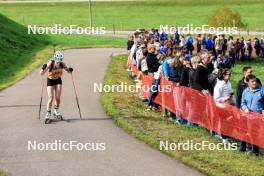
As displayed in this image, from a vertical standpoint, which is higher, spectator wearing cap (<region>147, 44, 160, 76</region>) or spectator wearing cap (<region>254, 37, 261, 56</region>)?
spectator wearing cap (<region>147, 44, 160, 76</region>)

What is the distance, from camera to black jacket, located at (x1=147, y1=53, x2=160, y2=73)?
66.2 ft

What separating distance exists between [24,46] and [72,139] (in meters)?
24.7

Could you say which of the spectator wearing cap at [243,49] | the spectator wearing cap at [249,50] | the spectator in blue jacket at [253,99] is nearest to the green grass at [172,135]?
the spectator in blue jacket at [253,99]

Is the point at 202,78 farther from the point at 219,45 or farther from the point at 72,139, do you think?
the point at 219,45

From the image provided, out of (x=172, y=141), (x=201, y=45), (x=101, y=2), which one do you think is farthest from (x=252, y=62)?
(x=101, y=2)

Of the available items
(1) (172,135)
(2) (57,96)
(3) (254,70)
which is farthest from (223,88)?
(3) (254,70)

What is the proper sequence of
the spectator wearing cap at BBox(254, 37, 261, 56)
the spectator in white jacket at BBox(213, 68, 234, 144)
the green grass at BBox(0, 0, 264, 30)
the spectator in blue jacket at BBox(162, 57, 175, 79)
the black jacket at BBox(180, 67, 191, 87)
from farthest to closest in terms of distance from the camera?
the green grass at BBox(0, 0, 264, 30), the spectator wearing cap at BBox(254, 37, 261, 56), the spectator in blue jacket at BBox(162, 57, 175, 79), the black jacket at BBox(180, 67, 191, 87), the spectator in white jacket at BBox(213, 68, 234, 144)

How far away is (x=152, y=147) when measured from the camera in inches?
548

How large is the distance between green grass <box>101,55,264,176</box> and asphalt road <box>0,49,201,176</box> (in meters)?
0.26

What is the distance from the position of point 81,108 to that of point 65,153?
5.62m

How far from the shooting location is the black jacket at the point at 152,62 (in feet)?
66.2

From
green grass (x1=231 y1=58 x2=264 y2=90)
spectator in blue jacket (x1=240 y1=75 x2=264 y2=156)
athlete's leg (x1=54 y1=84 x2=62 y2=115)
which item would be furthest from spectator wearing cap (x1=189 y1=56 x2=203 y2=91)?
green grass (x1=231 y1=58 x2=264 y2=90)

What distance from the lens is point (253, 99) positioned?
13.4 metres

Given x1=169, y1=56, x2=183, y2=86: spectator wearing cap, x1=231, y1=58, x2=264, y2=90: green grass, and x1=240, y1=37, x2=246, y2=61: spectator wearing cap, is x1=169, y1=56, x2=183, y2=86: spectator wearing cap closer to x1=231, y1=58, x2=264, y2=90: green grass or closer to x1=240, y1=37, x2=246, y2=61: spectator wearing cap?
x1=231, y1=58, x2=264, y2=90: green grass
